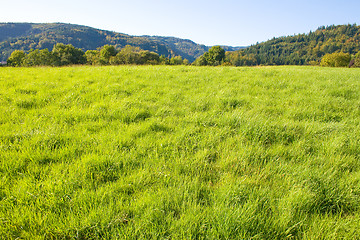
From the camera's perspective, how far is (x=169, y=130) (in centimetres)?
411

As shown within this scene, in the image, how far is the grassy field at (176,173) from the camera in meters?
1.87

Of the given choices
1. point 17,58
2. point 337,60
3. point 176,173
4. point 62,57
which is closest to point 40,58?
point 62,57

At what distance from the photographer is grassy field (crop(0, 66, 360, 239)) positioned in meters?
1.87

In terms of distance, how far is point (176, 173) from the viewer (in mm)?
2664

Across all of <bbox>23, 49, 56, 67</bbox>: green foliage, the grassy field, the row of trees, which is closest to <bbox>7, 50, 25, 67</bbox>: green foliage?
the row of trees

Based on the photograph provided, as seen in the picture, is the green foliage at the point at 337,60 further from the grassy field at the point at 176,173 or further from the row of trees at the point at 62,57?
the grassy field at the point at 176,173

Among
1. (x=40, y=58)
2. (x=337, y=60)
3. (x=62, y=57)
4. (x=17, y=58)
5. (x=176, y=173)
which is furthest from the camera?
(x=17, y=58)

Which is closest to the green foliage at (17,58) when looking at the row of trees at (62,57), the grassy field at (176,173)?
the row of trees at (62,57)

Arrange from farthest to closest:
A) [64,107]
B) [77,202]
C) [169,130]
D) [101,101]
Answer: [101,101] → [64,107] → [169,130] → [77,202]

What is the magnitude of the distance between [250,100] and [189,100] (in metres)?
2.22

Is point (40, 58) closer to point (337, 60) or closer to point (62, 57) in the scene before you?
point (62, 57)

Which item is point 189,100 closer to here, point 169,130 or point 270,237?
point 169,130

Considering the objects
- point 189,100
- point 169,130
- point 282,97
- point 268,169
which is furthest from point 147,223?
point 282,97

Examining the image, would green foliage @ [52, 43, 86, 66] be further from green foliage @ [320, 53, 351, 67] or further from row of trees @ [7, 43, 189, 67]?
green foliage @ [320, 53, 351, 67]
